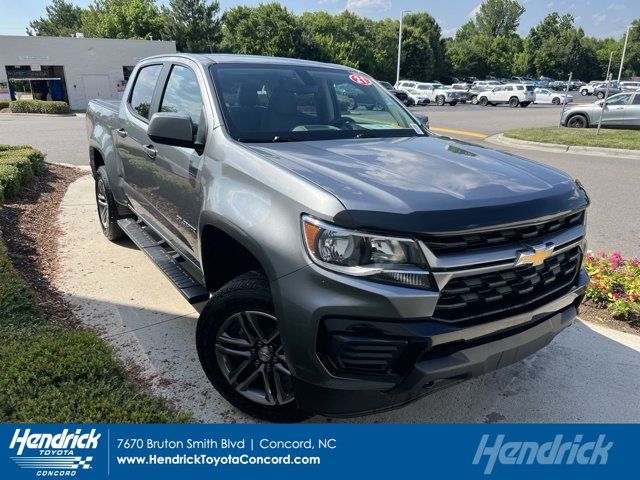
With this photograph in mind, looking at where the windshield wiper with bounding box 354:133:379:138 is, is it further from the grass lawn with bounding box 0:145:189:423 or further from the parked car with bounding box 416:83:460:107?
the parked car with bounding box 416:83:460:107

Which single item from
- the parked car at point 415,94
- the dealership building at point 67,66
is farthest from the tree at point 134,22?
the parked car at point 415,94

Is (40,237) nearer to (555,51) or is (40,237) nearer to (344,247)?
(344,247)

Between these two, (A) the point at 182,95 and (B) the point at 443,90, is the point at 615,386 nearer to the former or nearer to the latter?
(A) the point at 182,95

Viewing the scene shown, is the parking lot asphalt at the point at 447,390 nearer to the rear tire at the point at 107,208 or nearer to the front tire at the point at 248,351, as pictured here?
the front tire at the point at 248,351

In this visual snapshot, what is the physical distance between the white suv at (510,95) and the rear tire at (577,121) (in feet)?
61.2

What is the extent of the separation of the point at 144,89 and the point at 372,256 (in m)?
3.14

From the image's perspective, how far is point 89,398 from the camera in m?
2.59

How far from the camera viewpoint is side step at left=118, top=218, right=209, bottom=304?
3.17 metres

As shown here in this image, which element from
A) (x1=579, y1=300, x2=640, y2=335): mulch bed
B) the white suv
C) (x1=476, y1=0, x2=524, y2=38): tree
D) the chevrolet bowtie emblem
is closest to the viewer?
the chevrolet bowtie emblem

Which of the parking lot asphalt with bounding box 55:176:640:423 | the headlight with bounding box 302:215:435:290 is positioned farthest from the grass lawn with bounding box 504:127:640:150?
the headlight with bounding box 302:215:435:290

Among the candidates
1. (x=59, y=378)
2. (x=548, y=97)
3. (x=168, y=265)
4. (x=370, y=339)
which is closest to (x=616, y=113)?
(x=168, y=265)

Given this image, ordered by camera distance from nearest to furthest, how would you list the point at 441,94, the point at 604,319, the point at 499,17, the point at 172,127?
the point at 172,127
the point at 604,319
the point at 441,94
the point at 499,17

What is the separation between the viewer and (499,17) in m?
102

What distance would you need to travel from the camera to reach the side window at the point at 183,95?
10.7 feet
